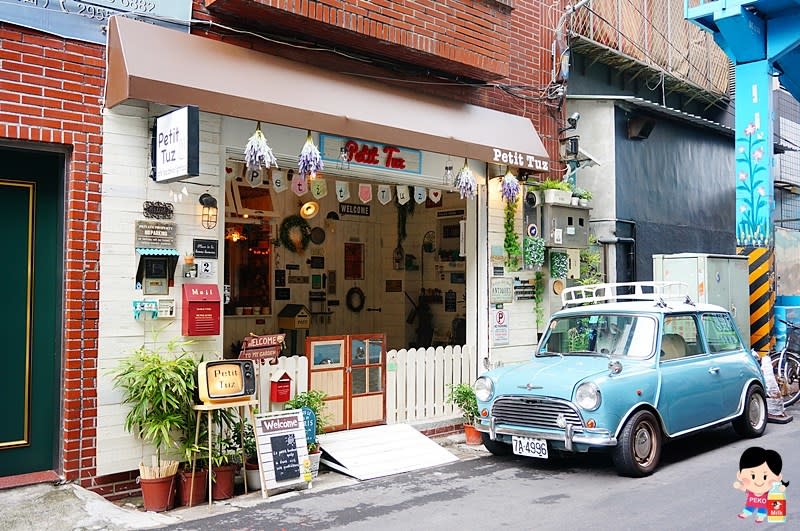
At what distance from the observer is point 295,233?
12.3m

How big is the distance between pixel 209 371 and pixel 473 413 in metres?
3.97

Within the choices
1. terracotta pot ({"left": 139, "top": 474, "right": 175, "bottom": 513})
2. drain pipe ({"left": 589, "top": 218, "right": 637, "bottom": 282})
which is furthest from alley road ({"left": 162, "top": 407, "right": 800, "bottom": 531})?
drain pipe ({"left": 589, "top": 218, "right": 637, "bottom": 282})

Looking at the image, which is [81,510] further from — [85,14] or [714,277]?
[714,277]

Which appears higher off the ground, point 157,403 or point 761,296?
point 761,296

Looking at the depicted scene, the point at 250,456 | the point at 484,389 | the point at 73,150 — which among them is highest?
the point at 73,150

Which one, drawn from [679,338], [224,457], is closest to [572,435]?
[679,338]

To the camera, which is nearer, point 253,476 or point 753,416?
point 253,476

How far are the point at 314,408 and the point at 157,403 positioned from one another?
6.07 feet

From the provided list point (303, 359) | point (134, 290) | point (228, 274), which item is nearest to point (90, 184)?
point (134, 290)

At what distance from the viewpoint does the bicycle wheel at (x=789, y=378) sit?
11.3 metres

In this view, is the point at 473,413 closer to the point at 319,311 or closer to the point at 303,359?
the point at 303,359

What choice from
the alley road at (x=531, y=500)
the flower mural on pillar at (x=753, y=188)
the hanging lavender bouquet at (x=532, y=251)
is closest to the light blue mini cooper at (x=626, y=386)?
the alley road at (x=531, y=500)

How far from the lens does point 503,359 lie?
10492 millimetres

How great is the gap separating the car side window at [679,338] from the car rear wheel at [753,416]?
1.19 metres
